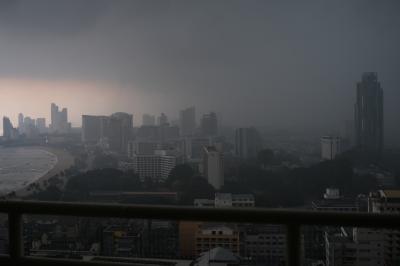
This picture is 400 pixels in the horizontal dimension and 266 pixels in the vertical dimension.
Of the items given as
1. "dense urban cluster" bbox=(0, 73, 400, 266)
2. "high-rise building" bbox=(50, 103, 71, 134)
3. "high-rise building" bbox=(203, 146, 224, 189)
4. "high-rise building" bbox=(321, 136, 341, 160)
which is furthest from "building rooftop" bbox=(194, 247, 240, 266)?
"high-rise building" bbox=(50, 103, 71, 134)

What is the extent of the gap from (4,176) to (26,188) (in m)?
0.89

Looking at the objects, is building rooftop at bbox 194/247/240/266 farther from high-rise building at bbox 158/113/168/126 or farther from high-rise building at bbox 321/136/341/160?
high-rise building at bbox 158/113/168/126

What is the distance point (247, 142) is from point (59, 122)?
9.34 ft

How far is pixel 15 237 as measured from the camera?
5.49 ft

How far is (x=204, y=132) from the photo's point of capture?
5426mm

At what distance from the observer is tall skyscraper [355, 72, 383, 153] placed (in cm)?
445

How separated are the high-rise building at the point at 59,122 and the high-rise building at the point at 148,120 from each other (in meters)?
1.11

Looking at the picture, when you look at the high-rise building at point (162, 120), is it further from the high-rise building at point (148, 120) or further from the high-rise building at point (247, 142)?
the high-rise building at point (247, 142)

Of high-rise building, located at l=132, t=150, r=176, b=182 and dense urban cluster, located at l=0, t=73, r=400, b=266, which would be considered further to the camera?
high-rise building, located at l=132, t=150, r=176, b=182

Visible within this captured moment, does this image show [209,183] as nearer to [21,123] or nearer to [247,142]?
[247,142]

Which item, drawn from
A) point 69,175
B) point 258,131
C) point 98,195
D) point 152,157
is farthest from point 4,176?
point 258,131

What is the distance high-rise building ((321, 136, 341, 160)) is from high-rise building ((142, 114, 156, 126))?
238 cm

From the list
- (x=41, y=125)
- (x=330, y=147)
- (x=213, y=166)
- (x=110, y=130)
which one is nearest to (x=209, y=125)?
(x=213, y=166)

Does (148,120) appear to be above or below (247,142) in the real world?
above
